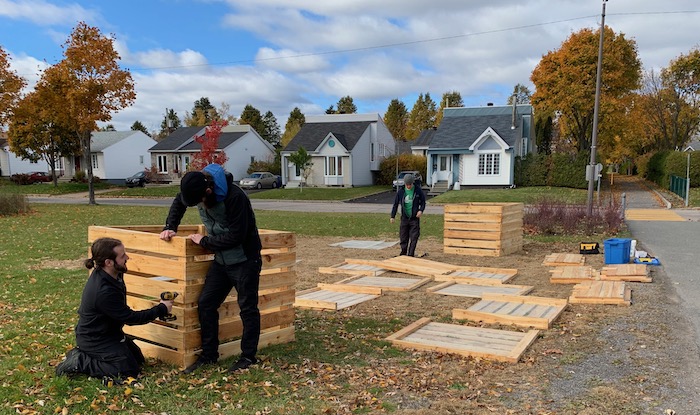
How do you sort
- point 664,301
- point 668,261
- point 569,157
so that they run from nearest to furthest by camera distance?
point 664,301
point 668,261
point 569,157

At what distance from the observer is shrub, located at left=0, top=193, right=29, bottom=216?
1964 cm

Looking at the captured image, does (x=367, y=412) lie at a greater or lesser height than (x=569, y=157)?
lesser

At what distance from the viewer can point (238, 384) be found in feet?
13.6

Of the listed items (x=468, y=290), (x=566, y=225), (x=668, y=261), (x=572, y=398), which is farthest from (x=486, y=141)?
(x=572, y=398)

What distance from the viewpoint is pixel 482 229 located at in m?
11.6

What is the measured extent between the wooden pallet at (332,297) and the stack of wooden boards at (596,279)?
2.98 m

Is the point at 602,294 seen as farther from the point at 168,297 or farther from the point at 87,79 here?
the point at 87,79

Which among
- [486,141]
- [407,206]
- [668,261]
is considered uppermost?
[486,141]

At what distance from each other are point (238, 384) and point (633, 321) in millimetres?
4888

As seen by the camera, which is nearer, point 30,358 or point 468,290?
point 30,358

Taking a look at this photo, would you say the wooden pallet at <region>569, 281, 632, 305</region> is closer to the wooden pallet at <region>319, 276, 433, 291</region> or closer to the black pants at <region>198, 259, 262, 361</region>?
the wooden pallet at <region>319, 276, 433, 291</region>

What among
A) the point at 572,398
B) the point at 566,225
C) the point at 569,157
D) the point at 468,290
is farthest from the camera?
the point at 569,157

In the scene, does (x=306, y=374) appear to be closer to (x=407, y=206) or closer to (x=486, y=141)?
(x=407, y=206)

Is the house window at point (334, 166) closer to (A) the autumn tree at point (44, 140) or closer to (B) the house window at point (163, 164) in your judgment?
(B) the house window at point (163, 164)
